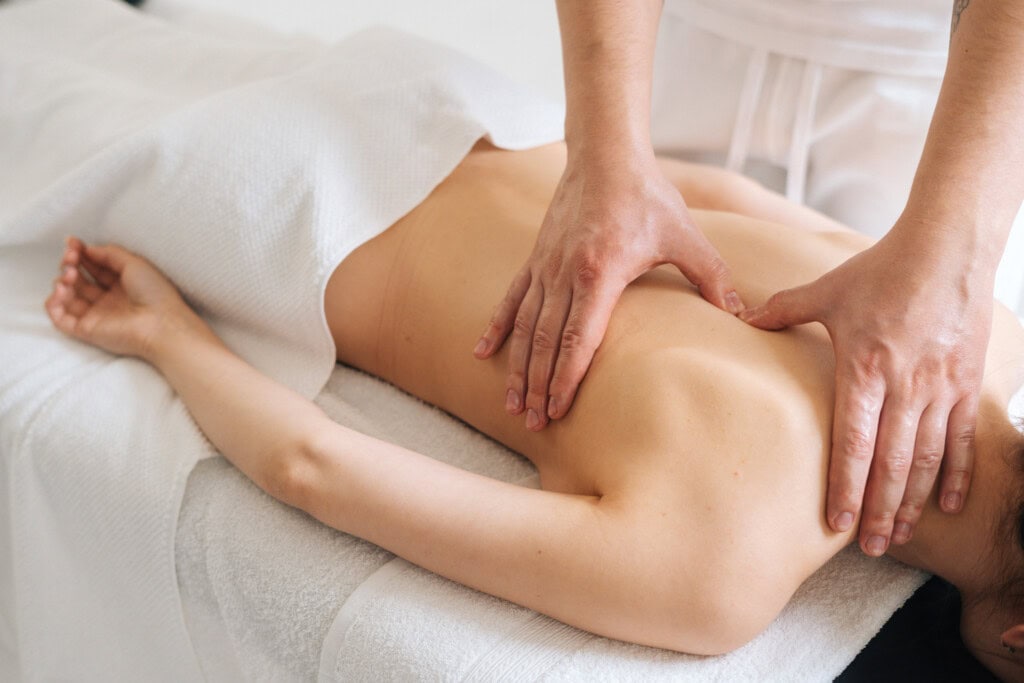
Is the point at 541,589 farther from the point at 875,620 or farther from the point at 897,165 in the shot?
the point at 897,165

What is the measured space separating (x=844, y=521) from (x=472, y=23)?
187cm

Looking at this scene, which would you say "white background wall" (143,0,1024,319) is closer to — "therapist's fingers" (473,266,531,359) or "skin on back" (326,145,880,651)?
"skin on back" (326,145,880,651)

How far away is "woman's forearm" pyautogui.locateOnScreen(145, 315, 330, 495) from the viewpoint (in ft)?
3.52

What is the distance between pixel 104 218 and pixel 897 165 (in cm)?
119

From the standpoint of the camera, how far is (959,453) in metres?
0.94

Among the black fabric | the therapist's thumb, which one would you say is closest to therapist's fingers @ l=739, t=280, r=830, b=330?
the therapist's thumb

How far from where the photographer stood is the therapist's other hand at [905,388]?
92cm

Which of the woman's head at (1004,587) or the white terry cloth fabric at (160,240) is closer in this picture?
the woman's head at (1004,587)

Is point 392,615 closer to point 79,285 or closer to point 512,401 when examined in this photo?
point 512,401

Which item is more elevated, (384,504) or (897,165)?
(897,165)

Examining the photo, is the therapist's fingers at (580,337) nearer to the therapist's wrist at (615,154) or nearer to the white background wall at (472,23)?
the therapist's wrist at (615,154)

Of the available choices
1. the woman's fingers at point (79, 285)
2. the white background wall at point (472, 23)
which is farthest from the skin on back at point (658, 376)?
the white background wall at point (472, 23)

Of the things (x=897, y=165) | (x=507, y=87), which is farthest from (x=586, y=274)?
(x=897, y=165)

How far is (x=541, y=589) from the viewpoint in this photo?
3.02 feet
